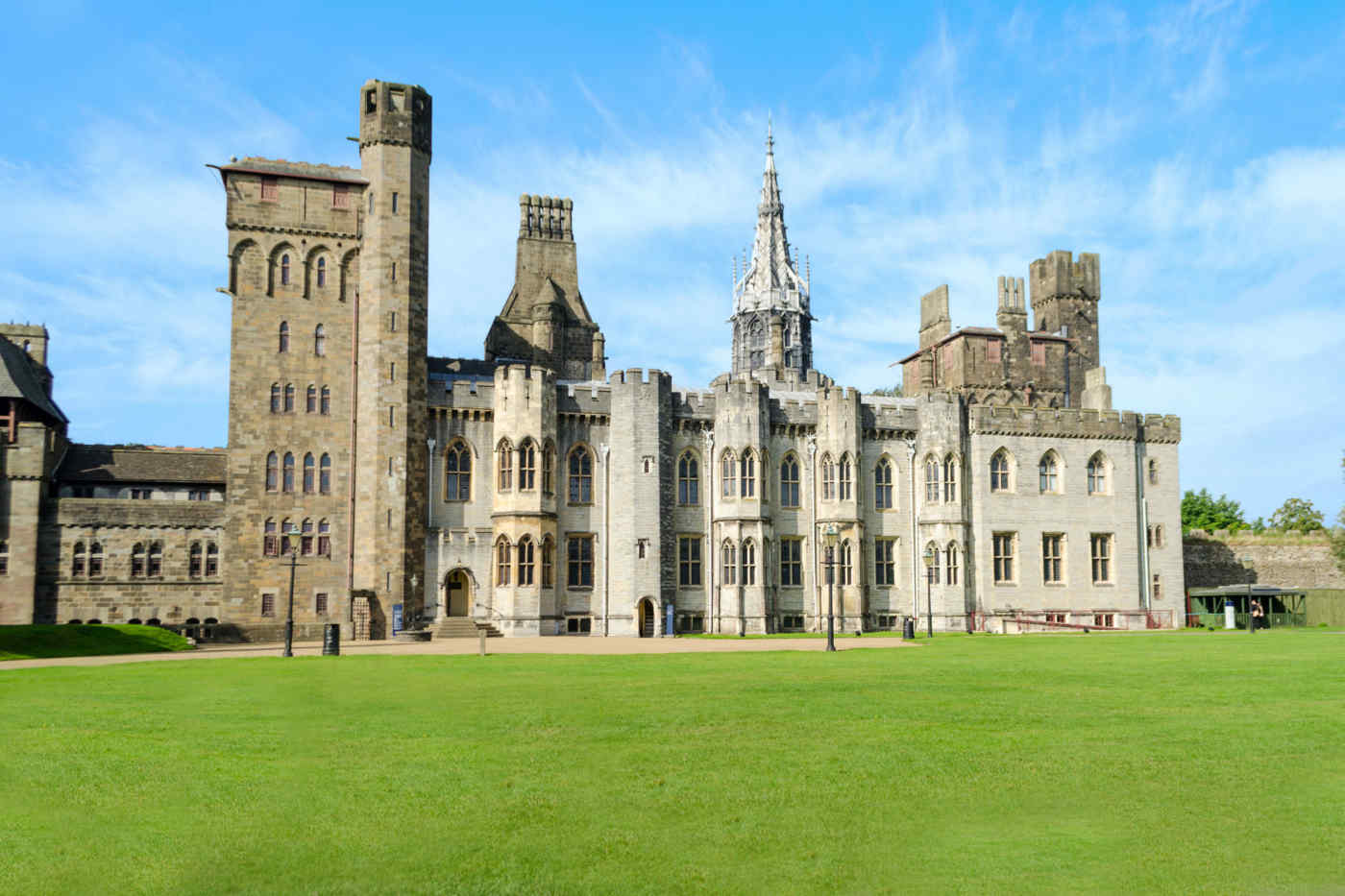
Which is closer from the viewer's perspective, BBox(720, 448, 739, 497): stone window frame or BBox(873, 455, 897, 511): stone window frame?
BBox(720, 448, 739, 497): stone window frame

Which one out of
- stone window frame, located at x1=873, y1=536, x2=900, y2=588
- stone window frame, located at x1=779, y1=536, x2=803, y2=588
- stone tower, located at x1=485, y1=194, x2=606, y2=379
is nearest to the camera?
stone window frame, located at x1=779, y1=536, x2=803, y2=588

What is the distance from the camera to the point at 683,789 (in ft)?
32.6

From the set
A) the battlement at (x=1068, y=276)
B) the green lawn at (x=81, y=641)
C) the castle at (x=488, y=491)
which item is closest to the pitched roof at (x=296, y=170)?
the castle at (x=488, y=491)

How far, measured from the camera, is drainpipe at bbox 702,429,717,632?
48.6 meters

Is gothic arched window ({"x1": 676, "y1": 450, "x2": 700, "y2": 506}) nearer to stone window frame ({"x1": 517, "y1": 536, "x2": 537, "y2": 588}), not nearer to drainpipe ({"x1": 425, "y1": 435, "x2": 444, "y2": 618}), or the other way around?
stone window frame ({"x1": 517, "y1": 536, "x2": 537, "y2": 588})

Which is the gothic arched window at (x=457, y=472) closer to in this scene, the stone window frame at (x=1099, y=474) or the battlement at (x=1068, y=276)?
the stone window frame at (x=1099, y=474)

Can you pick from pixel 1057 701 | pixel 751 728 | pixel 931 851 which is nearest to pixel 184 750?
pixel 751 728

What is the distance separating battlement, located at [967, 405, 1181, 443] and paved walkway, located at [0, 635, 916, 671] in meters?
15.8

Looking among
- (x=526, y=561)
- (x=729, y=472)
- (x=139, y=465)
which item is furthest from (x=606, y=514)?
(x=139, y=465)

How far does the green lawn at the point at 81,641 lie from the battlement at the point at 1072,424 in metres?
35.4

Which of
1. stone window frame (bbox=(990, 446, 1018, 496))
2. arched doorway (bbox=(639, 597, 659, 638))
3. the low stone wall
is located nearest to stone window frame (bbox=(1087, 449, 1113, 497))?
stone window frame (bbox=(990, 446, 1018, 496))

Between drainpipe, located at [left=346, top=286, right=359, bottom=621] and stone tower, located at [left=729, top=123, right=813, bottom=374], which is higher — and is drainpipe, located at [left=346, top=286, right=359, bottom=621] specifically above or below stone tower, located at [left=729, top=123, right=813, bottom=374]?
below

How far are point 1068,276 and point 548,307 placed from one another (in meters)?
30.6

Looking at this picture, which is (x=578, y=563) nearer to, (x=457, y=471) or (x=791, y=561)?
(x=457, y=471)
